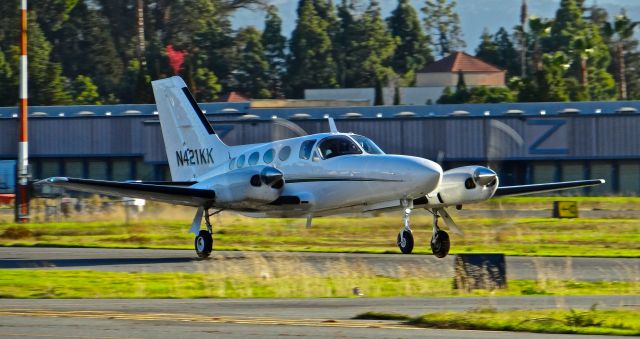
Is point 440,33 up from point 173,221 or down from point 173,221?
→ up

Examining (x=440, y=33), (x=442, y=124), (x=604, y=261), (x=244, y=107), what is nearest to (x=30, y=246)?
(x=604, y=261)

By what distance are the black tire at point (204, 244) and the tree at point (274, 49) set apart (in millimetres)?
110276

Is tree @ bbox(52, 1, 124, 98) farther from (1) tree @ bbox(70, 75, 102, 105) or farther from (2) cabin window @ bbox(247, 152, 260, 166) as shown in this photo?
(2) cabin window @ bbox(247, 152, 260, 166)

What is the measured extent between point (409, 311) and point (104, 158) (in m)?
57.6

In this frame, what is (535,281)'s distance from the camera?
2534cm

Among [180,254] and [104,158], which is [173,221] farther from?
[104,158]

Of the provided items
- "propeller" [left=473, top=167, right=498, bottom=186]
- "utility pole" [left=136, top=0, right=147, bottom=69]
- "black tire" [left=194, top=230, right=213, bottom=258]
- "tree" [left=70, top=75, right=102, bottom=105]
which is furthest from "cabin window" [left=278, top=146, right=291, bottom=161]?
"utility pole" [left=136, top=0, right=147, bottom=69]

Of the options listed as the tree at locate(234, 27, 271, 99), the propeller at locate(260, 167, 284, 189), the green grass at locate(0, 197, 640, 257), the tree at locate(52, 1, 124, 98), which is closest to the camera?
the propeller at locate(260, 167, 284, 189)

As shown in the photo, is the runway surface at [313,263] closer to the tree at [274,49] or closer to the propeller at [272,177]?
the propeller at [272,177]

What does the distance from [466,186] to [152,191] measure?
811cm

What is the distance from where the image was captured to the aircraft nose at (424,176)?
90.8 ft

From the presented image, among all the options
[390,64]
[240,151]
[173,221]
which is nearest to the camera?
[240,151]

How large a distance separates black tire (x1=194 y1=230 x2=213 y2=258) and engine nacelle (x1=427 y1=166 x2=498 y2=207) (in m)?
6.13

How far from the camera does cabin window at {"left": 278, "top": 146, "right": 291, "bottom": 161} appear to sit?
1212 inches
